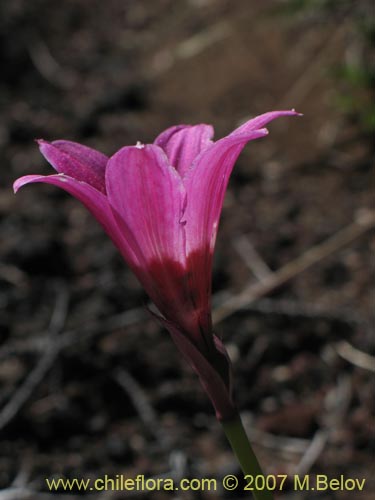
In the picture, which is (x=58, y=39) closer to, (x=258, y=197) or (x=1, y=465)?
(x=258, y=197)

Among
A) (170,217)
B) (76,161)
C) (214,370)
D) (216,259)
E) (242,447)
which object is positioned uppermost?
(76,161)

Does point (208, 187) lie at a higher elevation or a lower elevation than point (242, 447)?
higher

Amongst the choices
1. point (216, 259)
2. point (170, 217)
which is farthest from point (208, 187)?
point (216, 259)

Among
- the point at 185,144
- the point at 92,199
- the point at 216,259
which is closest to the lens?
the point at 92,199

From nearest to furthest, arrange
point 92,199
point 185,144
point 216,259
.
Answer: point 92,199, point 185,144, point 216,259

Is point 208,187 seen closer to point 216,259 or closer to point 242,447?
point 242,447

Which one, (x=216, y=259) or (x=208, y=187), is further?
(x=216, y=259)

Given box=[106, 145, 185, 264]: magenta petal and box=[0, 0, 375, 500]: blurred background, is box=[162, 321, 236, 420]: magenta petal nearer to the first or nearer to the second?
box=[106, 145, 185, 264]: magenta petal
